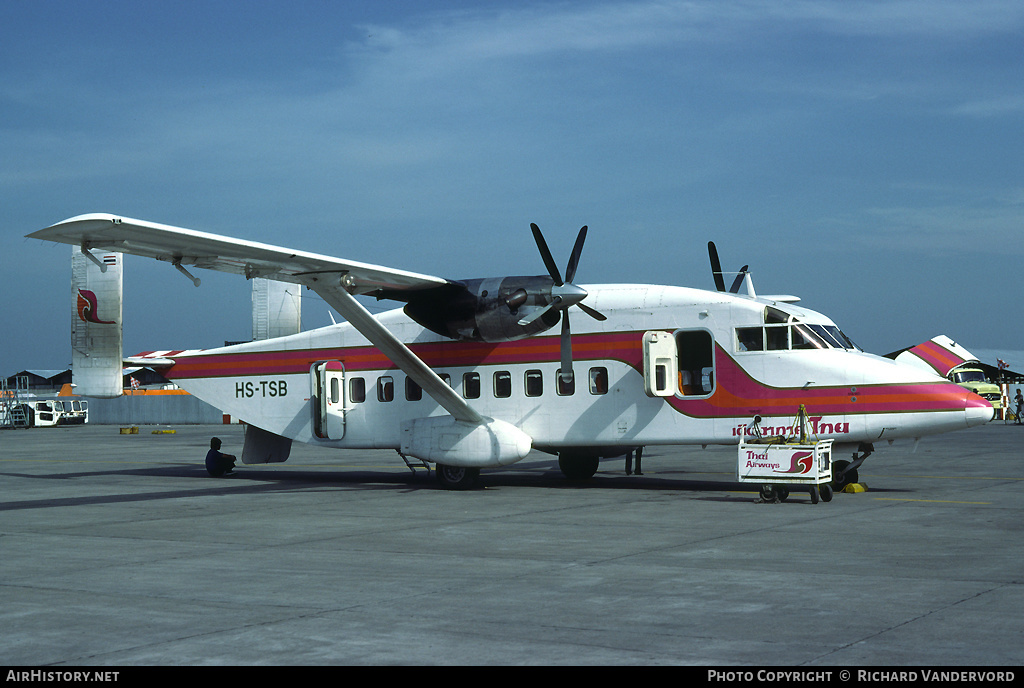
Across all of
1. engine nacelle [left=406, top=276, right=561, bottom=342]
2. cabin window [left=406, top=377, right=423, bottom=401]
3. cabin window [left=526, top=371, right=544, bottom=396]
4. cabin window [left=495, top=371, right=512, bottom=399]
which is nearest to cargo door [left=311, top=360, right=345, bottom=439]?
cabin window [left=406, top=377, right=423, bottom=401]

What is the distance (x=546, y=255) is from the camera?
19797 mm

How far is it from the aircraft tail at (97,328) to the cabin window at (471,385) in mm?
7325

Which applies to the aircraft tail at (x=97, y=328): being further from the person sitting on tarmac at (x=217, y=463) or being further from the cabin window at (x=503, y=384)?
the cabin window at (x=503, y=384)

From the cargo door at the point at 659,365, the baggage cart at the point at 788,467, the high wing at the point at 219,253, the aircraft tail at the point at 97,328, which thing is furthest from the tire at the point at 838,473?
the aircraft tail at the point at 97,328

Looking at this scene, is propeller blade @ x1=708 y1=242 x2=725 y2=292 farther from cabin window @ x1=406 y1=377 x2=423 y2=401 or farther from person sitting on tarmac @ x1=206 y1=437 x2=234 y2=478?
person sitting on tarmac @ x1=206 y1=437 x2=234 y2=478

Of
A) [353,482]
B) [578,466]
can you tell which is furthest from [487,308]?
[353,482]

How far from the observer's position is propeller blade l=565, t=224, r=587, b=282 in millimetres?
19938

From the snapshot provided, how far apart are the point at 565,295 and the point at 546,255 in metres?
1.24

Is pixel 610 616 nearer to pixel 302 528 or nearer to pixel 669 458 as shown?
pixel 302 528

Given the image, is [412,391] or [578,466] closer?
[412,391]

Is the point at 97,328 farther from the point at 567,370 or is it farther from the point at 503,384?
the point at 567,370

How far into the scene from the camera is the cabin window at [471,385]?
2130 cm

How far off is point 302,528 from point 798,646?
30.3 feet
